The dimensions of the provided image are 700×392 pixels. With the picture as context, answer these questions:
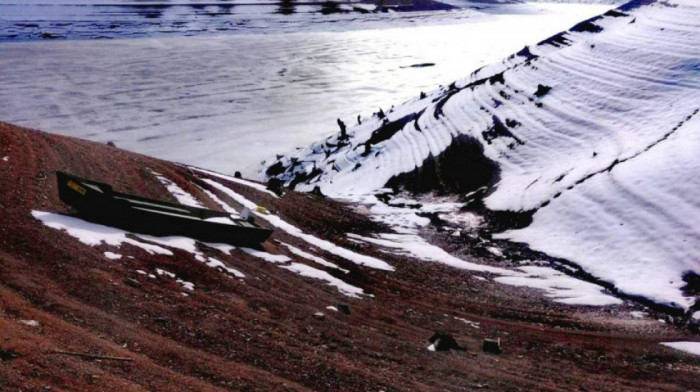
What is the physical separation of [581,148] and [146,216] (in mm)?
14391

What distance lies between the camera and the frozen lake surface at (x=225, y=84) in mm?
30031

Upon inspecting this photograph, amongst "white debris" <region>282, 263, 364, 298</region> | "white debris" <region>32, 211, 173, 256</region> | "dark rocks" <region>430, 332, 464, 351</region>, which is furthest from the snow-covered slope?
"white debris" <region>32, 211, 173, 256</region>

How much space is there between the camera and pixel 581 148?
19766 mm

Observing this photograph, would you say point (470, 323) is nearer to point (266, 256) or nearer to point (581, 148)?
point (266, 256)

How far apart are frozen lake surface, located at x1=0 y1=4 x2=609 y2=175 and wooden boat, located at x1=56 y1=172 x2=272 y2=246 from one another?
14437 millimetres

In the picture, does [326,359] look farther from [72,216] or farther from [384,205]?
[384,205]

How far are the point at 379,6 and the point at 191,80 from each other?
52.7m

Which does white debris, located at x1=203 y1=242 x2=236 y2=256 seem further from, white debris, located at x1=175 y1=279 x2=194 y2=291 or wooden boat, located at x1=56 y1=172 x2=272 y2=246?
white debris, located at x1=175 y1=279 x2=194 y2=291

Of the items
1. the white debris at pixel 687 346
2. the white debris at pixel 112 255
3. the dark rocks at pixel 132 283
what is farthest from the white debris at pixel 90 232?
the white debris at pixel 687 346

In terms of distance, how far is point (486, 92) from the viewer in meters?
27.4

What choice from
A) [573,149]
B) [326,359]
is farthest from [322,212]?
[326,359]

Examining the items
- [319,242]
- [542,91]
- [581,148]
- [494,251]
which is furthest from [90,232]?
[542,91]

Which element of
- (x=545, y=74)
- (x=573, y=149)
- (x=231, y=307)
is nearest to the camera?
(x=231, y=307)

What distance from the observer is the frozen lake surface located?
30.0 metres
